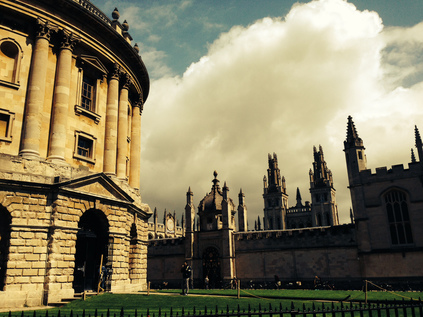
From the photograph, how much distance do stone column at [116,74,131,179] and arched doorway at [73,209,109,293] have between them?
180 inches

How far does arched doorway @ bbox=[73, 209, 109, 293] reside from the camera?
2156cm

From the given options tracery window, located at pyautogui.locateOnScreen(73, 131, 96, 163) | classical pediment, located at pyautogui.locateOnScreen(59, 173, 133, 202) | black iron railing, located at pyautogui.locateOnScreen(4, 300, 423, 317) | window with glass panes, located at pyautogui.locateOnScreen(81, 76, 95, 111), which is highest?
window with glass panes, located at pyautogui.locateOnScreen(81, 76, 95, 111)

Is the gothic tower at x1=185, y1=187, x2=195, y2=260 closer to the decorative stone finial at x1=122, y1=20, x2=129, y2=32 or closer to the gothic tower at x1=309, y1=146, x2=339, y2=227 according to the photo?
the decorative stone finial at x1=122, y1=20, x2=129, y2=32

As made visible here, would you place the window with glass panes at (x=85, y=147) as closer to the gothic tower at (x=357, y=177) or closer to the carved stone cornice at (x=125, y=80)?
the carved stone cornice at (x=125, y=80)

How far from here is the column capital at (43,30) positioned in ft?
72.1

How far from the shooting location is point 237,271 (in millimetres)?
39688

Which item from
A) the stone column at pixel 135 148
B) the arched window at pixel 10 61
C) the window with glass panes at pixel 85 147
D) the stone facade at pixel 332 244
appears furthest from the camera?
the stone facade at pixel 332 244

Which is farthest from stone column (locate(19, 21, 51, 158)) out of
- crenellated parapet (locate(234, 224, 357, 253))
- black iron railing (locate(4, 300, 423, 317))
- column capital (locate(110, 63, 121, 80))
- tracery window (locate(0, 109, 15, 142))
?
crenellated parapet (locate(234, 224, 357, 253))

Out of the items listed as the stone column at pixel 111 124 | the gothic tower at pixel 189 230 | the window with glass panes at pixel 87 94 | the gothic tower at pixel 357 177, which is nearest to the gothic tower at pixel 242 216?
the gothic tower at pixel 189 230

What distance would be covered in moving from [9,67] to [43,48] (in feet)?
7.73

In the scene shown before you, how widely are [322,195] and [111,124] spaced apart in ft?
307

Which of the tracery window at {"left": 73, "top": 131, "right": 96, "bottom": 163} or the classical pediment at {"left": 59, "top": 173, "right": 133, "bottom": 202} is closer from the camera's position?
the classical pediment at {"left": 59, "top": 173, "right": 133, "bottom": 202}

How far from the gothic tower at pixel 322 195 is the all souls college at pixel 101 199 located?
72.0m

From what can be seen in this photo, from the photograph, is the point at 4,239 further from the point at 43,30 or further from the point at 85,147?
the point at 43,30
